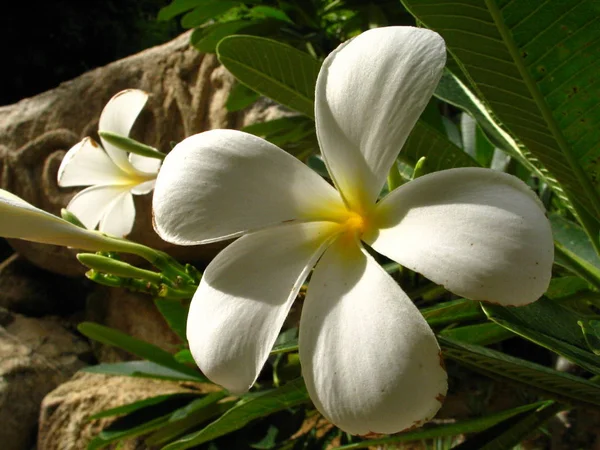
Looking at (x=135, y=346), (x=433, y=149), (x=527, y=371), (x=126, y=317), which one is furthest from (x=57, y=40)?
(x=527, y=371)

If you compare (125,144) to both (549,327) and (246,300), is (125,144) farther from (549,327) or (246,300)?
(549,327)

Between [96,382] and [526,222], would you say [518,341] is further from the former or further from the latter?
[96,382]

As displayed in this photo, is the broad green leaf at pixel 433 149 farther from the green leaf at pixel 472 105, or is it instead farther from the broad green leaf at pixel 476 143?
the broad green leaf at pixel 476 143

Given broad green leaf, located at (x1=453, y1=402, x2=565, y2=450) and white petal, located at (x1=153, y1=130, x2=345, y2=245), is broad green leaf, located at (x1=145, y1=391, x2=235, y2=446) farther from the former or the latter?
white petal, located at (x1=153, y1=130, x2=345, y2=245)

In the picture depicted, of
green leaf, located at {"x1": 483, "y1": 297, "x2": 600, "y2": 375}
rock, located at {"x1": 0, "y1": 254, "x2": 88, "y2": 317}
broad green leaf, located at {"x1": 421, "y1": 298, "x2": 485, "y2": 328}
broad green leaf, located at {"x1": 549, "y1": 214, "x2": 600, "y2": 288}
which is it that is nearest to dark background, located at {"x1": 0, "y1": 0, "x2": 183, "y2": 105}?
rock, located at {"x1": 0, "y1": 254, "x2": 88, "y2": 317}

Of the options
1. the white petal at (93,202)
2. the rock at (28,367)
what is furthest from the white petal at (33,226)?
the rock at (28,367)

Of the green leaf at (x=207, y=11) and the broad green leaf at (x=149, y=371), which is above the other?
the green leaf at (x=207, y=11)

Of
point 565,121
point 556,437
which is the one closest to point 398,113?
point 565,121
